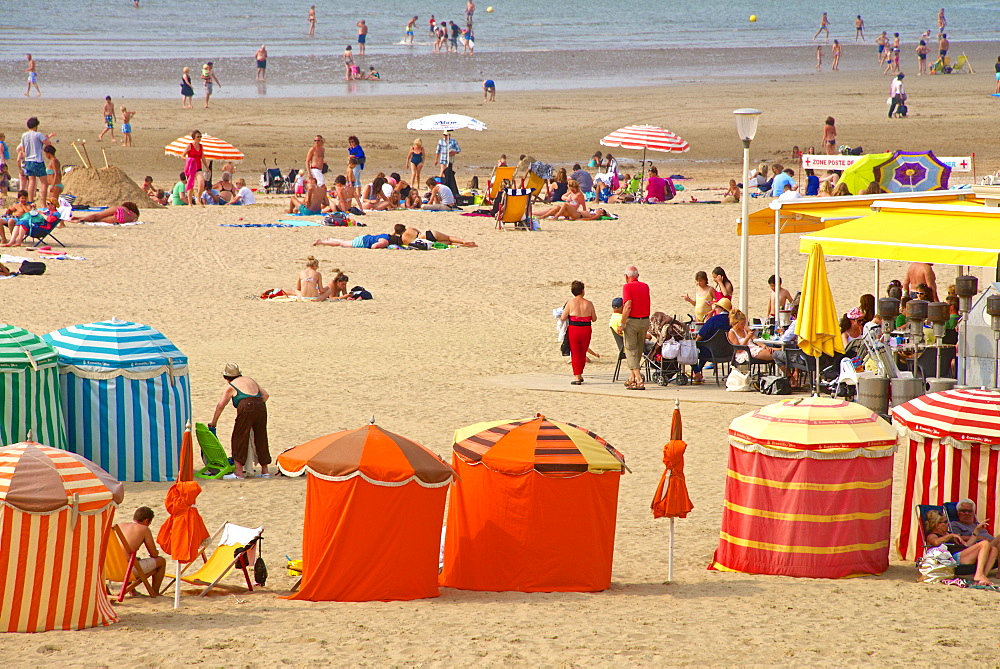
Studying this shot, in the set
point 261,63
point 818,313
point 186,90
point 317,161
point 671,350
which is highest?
point 261,63

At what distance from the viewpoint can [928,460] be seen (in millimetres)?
6910

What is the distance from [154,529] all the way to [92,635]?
6.13ft

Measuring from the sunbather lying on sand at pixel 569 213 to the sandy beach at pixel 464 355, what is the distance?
1.80 ft

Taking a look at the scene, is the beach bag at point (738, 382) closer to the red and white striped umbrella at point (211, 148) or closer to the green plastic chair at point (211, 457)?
the green plastic chair at point (211, 457)

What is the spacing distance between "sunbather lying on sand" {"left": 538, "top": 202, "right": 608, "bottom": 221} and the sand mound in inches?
294

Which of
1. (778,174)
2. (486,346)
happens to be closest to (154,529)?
(486,346)

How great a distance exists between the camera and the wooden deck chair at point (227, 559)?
658 centimetres

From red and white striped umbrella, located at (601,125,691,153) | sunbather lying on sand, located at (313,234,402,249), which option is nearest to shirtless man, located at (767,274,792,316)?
sunbather lying on sand, located at (313,234,402,249)

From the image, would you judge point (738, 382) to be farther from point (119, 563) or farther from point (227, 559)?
point (119, 563)

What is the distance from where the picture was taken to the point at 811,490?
6.67 metres

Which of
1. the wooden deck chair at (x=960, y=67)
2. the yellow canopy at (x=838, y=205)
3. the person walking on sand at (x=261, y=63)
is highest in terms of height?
the wooden deck chair at (x=960, y=67)

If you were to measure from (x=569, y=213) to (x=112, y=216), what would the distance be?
7848mm

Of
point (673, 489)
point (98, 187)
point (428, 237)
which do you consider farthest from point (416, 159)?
point (673, 489)

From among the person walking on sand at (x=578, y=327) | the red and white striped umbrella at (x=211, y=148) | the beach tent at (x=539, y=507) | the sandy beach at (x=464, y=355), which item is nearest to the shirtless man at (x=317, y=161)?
the sandy beach at (x=464, y=355)
